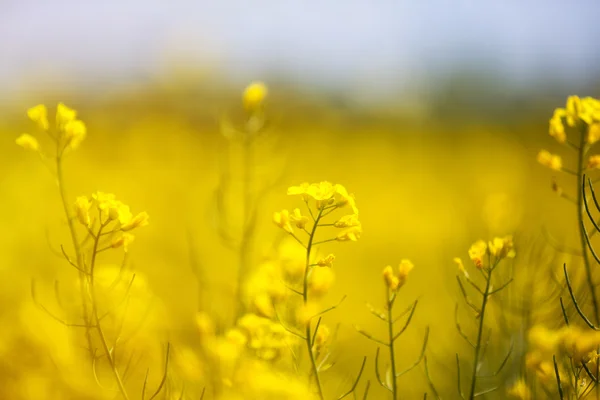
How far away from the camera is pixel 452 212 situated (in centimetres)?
418

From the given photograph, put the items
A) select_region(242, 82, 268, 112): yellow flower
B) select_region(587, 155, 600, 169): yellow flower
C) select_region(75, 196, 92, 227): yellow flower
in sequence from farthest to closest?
select_region(242, 82, 268, 112): yellow flower
select_region(587, 155, 600, 169): yellow flower
select_region(75, 196, 92, 227): yellow flower

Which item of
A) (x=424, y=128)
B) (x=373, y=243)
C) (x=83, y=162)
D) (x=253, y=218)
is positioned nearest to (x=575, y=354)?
(x=253, y=218)

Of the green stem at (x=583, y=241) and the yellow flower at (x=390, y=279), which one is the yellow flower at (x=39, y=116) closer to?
the yellow flower at (x=390, y=279)

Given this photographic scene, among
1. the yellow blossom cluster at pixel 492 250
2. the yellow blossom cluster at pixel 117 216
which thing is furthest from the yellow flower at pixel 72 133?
the yellow blossom cluster at pixel 492 250

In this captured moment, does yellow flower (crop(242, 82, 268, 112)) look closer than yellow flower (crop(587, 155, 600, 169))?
No

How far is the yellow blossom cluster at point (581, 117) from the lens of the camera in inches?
48.0

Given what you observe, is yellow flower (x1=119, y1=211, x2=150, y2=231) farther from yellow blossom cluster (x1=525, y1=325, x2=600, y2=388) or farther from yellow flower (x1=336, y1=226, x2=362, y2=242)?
yellow blossom cluster (x1=525, y1=325, x2=600, y2=388)

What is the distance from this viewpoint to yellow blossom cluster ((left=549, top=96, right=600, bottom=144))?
1220 mm

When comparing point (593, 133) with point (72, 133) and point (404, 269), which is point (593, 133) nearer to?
point (404, 269)

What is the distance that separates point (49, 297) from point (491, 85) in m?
6.72

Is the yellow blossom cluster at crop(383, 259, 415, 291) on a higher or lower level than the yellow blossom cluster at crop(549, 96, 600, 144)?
lower

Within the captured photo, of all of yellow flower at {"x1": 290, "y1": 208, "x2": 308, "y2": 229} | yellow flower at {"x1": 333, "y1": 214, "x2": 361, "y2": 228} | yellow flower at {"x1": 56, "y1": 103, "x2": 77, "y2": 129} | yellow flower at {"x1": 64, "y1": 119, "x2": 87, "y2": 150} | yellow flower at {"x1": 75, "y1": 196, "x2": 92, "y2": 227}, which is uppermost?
yellow flower at {"x1": 56, "y1": 103, "x2": 77, "y2": 129}

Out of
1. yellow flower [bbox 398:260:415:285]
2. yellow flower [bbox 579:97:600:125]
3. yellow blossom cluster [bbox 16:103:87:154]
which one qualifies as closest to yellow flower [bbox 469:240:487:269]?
yellow flower [bbox 398:260:415:285]

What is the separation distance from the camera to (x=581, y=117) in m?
1.21
